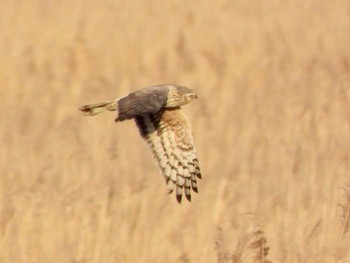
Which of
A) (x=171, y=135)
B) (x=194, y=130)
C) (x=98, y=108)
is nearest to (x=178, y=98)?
(x=171, y=135)

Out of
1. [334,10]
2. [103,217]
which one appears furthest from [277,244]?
[334,10]

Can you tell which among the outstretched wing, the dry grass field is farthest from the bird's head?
the dry grass field

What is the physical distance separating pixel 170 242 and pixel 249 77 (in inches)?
138

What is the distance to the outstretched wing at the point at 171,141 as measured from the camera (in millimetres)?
4979

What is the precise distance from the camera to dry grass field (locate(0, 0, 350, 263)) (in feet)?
16.8

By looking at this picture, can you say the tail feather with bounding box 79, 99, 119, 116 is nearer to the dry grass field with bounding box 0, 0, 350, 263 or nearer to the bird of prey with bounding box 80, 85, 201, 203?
the bird of prey with bounding box 80, 85, 201, 203

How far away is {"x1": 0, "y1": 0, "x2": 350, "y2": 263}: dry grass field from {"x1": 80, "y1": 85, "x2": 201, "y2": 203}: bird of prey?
0.89 feet

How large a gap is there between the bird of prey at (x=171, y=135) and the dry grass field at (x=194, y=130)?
0.27 meters

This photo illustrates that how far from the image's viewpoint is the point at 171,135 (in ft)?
16.5

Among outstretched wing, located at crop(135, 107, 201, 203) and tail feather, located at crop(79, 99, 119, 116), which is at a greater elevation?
tail feather, located at crop(79, 99, 119, 116)

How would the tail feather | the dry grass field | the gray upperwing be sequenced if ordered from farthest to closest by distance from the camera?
the dry grass field < the tail feather < the gray upperwing

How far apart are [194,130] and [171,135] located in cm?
195

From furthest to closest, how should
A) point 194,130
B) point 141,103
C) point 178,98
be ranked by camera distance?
point 194,130, point 178,98, point 141,103

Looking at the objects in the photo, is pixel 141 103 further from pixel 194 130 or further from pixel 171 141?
pixel 194 130
